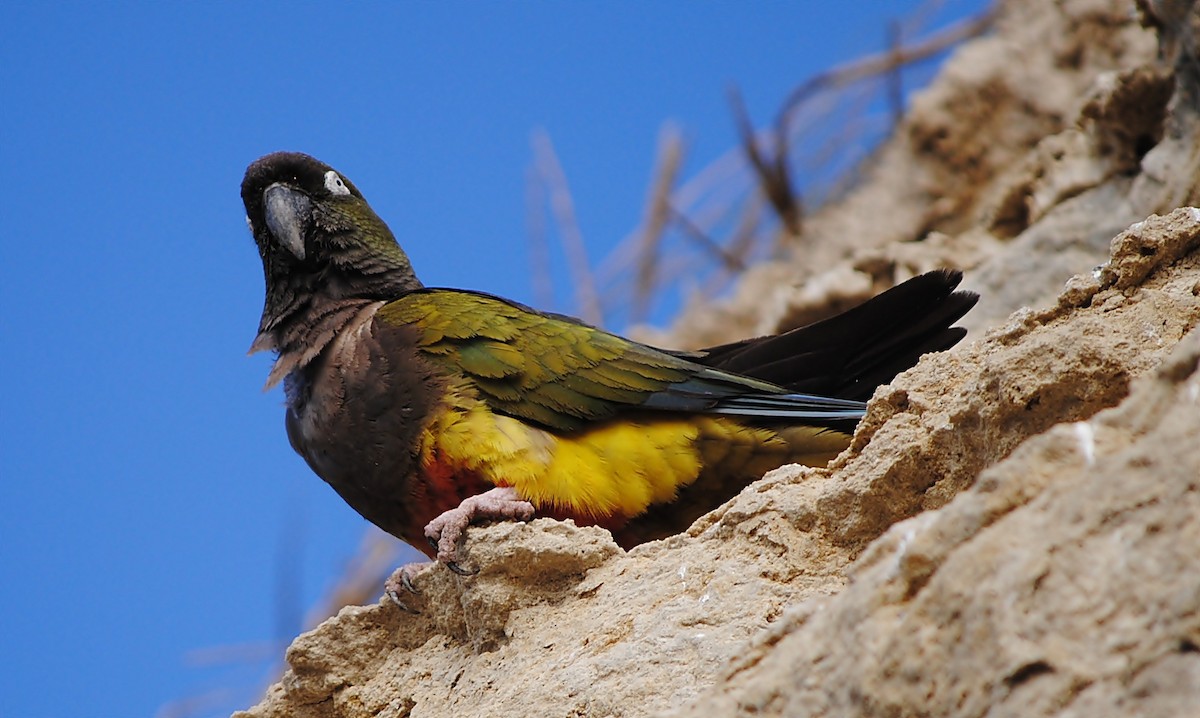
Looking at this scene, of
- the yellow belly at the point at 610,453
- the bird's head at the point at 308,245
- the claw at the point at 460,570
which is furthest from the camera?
the bird's head at the point at 308,245

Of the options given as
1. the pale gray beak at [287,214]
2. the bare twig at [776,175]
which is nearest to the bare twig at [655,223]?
the bare twig at [776,175]

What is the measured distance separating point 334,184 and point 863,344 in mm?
2296

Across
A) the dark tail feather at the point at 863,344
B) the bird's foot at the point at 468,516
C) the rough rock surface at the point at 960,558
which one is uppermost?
the dark tail feather at the point at 863,344

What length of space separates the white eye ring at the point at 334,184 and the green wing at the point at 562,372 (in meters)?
0.89

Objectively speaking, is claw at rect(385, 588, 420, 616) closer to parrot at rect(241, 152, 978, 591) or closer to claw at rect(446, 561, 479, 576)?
claw at rect(446, 561, 479, 576)

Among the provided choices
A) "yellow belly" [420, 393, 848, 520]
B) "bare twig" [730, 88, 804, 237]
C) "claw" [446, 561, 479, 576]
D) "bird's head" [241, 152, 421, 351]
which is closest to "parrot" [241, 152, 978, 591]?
"yellow belly" [420, 393, 848, 520]

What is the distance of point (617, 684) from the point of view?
9.27 feet

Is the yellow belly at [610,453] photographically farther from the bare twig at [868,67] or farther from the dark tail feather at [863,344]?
the bare twig at [868,67]

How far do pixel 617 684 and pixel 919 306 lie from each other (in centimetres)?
194

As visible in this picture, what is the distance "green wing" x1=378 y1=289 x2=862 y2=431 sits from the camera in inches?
171

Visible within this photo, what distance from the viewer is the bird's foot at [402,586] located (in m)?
3.55

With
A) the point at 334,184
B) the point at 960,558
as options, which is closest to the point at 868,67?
the point at 334,184

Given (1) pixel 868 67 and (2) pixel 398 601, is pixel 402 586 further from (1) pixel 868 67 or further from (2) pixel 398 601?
(1) pixel 868 67

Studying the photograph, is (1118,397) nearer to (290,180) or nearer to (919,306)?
(919,306)
